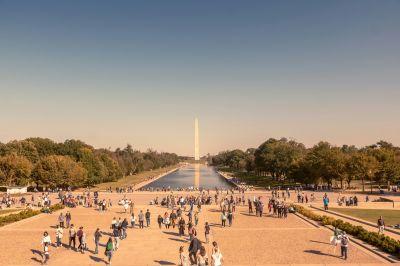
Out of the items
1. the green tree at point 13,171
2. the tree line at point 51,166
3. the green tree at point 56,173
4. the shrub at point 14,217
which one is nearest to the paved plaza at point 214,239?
the shrub at point 14,217

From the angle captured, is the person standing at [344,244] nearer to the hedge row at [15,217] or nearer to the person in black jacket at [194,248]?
the person in black jacket at [194,248]

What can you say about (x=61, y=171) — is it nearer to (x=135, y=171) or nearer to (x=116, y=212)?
(x=116, y=212)

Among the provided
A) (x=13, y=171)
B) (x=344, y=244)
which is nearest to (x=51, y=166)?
(x=13, y=171)

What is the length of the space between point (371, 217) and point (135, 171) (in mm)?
155213

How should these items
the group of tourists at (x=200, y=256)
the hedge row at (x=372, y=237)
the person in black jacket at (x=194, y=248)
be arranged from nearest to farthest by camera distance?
the group of tourists at (x=200, y=256) → the person in black jacket at (x=194, y=248) → the hedge row at (x=372, y=237)

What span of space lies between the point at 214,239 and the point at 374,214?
22.5 meters

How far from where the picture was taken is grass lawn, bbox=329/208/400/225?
3790 cm

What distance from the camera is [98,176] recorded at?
333ft

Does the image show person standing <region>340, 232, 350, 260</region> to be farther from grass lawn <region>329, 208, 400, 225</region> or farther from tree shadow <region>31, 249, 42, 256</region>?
tree shadow <region>31, 249, 42, 256</region>

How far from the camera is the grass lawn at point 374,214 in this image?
3790 centimetres

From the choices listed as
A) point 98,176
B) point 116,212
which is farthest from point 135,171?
point 116,212

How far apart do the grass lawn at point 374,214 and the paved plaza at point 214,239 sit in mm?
7181

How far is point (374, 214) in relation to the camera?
1666 inches

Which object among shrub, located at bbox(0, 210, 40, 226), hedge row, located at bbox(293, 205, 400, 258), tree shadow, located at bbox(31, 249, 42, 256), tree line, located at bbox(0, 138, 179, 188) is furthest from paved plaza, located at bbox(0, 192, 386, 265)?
tree line, located at bbox(0, 138, 179, 188)
